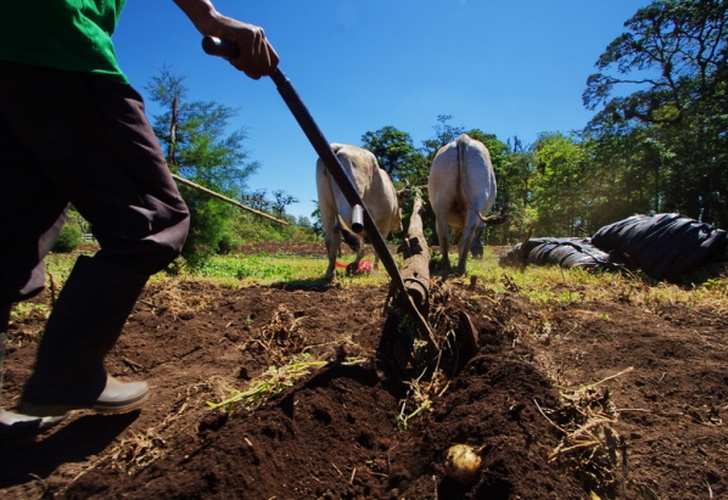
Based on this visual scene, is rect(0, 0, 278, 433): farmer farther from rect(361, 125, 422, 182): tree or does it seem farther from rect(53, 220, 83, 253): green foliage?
rect(361, 125, 422, 182): tree

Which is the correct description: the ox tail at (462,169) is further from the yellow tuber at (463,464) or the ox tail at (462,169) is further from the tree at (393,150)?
the tree at (393,150)

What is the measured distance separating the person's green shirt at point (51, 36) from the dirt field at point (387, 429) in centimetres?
127

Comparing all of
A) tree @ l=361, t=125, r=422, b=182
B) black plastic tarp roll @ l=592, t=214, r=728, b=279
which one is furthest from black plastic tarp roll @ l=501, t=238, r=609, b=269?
tree @ l=361, t=125, r=422, b=182

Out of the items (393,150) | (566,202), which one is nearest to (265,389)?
(566,202)

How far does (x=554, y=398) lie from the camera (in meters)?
1.52

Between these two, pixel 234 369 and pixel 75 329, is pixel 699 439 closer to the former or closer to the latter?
pixel 234 369

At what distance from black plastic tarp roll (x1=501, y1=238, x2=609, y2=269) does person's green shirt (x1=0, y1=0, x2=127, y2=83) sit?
7611mm

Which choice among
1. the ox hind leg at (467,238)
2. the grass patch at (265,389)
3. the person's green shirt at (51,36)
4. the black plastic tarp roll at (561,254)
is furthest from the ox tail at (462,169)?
the person's green shirt at (51,36)

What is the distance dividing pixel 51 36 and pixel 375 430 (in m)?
1.71

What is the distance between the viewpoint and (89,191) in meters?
1.40

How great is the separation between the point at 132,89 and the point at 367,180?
5.16 metres

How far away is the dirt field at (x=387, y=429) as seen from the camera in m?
1.28

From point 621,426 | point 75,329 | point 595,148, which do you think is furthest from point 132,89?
point 595,148

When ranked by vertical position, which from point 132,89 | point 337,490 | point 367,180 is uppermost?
point 367,180
